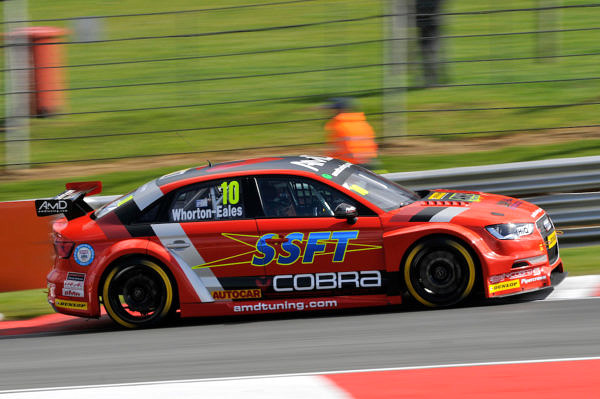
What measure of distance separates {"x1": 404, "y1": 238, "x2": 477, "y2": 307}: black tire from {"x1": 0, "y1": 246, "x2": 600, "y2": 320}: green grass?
1.76 m

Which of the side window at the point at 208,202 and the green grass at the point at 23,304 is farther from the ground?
the side window at the point at 208,202

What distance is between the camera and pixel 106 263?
26.4 feet

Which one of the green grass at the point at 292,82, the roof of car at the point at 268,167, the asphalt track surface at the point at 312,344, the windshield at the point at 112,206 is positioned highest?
the green grass at the point at 292,82

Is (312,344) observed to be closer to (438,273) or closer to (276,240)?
(276,240)

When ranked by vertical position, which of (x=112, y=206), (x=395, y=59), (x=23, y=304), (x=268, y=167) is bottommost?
(x=23, y=304)

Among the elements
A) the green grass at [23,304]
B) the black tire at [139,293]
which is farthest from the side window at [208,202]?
the green grass at [23,304]

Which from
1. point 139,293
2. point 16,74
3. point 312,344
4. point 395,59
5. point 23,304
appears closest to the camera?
point 312,344

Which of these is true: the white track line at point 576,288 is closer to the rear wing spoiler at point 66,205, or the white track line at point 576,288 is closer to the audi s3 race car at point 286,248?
the audi s3 race car at point 286,248

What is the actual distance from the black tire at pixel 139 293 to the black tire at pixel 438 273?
2.13 m

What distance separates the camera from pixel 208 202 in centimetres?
809

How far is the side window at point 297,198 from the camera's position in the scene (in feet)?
26.0

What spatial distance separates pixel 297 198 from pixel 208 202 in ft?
2.63

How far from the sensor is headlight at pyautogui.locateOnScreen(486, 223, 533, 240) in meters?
7.64

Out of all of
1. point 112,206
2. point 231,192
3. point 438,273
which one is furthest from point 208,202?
point 438,273
